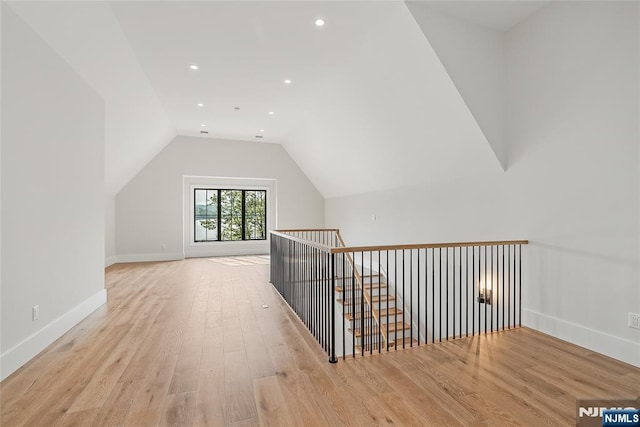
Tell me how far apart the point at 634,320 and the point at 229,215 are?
29.4 ft

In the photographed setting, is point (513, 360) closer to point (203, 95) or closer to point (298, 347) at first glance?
point (298, 347)

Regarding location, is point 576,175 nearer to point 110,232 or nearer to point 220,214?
point 220,214

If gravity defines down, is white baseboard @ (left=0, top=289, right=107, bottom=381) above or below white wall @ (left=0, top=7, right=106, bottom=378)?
below

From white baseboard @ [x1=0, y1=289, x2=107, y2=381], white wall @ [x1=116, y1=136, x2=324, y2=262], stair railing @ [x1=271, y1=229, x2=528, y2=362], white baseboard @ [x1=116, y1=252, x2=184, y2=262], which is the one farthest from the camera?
white wall @ [x1=116, y1=136, x2=324, y2=262]

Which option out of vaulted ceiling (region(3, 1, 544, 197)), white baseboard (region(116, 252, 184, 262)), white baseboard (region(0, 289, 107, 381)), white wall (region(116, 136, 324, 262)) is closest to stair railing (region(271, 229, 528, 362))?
vaulted ceiling (region(3, 1, 544, 197))

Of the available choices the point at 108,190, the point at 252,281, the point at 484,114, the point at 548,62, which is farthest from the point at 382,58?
the point at 108,190

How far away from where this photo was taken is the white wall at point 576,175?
2623 millimetres

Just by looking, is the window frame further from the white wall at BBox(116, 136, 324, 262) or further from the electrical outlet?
the electrical outlet

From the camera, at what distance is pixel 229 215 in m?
9.61

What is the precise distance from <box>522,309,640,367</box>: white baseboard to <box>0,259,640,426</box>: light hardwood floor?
0.34 ft

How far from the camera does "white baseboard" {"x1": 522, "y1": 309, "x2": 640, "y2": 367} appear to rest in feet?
8.52

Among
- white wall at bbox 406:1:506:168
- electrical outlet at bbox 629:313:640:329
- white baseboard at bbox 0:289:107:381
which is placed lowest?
white baseboard at bbox 0:289:107:381

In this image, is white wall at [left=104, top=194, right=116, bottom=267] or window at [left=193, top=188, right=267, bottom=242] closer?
white wall at [left=104, top=194, right=116, bottom=267]

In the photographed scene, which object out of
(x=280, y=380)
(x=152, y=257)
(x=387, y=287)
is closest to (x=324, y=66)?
(x=387, y=287)
